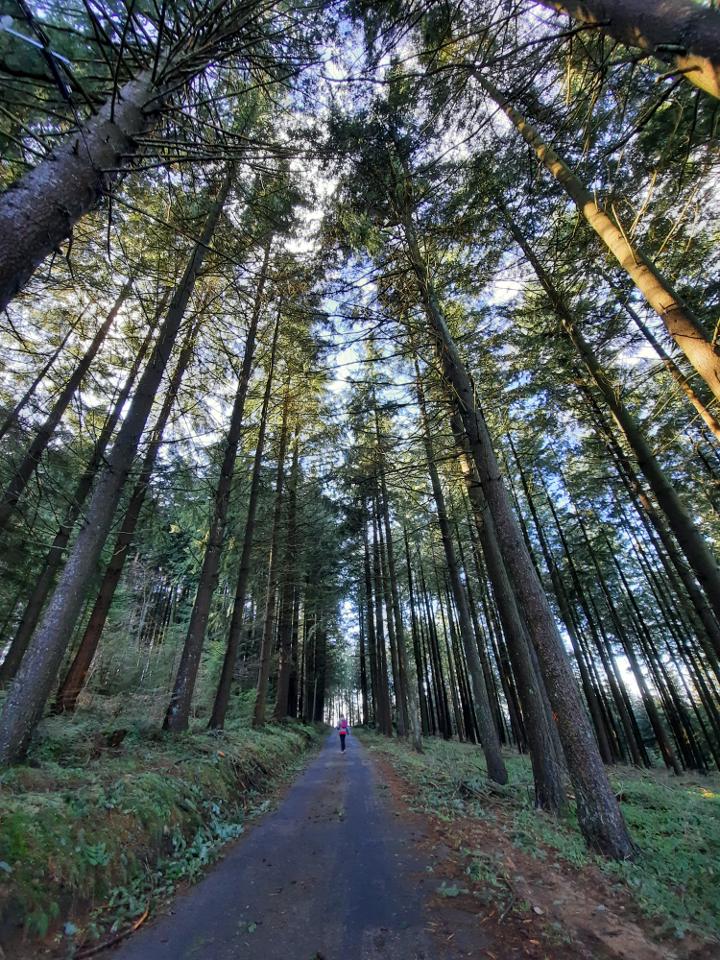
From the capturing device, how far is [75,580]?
538 cm

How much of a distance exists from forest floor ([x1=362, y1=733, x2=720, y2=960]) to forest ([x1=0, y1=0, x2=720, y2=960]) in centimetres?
10

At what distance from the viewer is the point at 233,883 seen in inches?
159

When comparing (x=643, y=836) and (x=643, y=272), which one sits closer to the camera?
(x=643, y=272)

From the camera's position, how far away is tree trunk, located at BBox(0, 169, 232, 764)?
475 cm

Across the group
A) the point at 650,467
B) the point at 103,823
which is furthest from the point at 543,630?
the point at 103,823

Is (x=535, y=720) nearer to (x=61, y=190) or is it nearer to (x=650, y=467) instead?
(x=650, y=467)

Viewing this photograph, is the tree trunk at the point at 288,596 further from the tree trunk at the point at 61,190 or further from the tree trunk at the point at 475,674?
the tree trunk at the point at 61,190

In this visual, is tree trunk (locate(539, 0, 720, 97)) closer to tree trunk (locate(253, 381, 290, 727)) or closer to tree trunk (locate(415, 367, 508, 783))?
tree trunk (locate(415, 367, 508, 783))

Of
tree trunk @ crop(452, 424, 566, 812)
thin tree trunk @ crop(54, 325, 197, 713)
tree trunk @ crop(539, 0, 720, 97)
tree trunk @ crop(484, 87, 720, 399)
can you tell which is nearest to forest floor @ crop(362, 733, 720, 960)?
tree trunk @ crop(452, 424, 566, 812)

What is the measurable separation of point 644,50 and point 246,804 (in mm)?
10755

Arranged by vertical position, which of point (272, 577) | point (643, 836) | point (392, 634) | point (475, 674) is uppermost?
point (272, 577)

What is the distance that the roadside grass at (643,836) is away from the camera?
11.4 feet

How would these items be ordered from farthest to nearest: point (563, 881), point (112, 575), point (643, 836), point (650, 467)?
point (112, 575) → point (650, 467) → point (643, 836) → point (563, 881)

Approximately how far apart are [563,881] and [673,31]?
740cm
